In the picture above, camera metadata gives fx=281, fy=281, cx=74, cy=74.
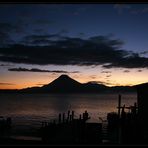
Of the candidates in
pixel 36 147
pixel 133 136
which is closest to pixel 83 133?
pixel 133 136

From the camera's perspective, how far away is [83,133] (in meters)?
17.4

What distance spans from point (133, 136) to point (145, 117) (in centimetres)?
194

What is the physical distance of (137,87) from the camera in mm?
16359

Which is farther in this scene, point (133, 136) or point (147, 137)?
point (133, 136)

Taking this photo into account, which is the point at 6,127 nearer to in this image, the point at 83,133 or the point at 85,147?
the point at 83,133
